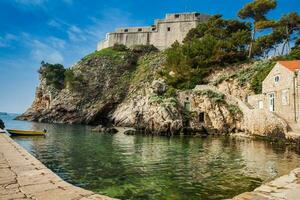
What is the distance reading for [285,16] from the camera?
51344 millimetres

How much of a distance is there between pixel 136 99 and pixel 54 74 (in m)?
43.0

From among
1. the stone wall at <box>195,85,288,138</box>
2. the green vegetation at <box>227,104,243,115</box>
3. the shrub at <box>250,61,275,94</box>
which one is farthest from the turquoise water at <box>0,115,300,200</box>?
the shrub at <box>250,61,275,94</box>

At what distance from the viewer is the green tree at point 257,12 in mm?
53153

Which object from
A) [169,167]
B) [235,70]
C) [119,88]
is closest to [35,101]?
[119,88]

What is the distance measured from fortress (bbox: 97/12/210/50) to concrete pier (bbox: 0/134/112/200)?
72696mm

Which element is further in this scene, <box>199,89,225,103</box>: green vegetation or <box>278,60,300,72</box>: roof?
<box>199,89,225,103</box>: green vegetation

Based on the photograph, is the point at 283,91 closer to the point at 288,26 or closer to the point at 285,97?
the point at 285,97

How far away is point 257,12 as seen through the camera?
186ft

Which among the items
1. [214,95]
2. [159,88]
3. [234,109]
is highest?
[159,88]

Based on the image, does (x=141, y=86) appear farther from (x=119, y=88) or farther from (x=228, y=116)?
(x=228, y=116)

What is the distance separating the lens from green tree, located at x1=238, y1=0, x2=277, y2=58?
53153mm

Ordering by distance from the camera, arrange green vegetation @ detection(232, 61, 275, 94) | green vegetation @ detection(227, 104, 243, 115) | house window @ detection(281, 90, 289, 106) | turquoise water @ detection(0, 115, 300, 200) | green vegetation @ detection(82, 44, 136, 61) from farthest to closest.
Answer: green vegetation @ detection(82, 44, 136, 61) < green vegetation @ detection(232, 61, 275, 94) < green vegetation @ detection(227, 104, 243, 115) < house window @ detection(281, 90, 289, 106) < turquoise water @ detection(0, 115, 300, 200)

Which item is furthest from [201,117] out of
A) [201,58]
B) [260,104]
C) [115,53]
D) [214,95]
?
[115,53]

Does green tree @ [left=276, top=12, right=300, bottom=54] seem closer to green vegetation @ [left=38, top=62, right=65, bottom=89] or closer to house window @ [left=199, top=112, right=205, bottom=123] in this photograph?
house window @ [left=199, top=112, right=205, bottom=123]
